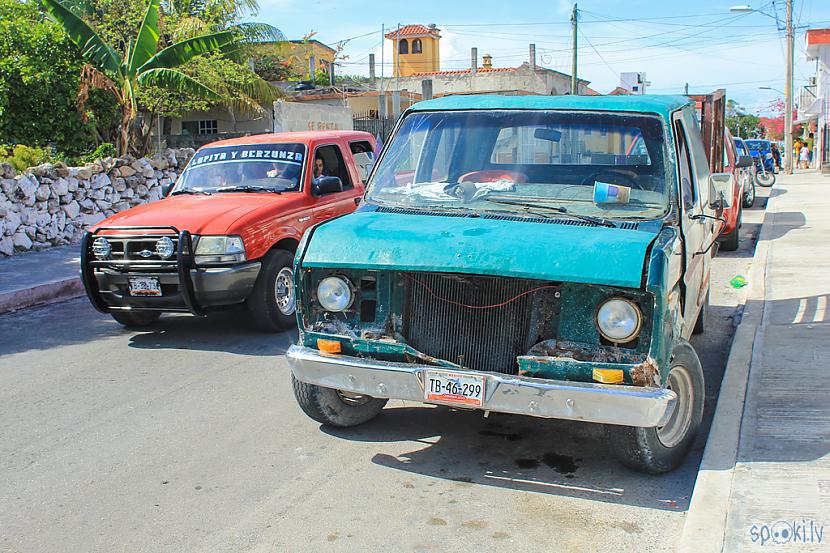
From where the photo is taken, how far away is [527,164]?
559cm

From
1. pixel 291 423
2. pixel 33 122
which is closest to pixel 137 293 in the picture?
pixel 291 423

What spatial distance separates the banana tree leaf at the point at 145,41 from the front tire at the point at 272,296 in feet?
33.9

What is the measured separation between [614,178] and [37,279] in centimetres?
876

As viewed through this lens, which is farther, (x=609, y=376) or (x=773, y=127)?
(x=773, y=127)

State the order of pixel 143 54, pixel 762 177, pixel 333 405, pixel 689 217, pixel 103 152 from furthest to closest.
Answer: pixel 762 177 < pixel 103 152 < pixel 143 54 < pixel 333 405 < pixel 689 217

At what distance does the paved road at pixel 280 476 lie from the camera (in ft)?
13.6

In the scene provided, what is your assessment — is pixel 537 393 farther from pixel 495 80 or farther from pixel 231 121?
pixel 495 80

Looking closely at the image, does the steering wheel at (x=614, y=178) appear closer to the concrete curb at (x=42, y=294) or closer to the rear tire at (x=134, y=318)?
the rear tire at (x=134, y=318)

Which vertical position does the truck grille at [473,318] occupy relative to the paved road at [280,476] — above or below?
above

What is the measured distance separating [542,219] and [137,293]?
15.0 feet

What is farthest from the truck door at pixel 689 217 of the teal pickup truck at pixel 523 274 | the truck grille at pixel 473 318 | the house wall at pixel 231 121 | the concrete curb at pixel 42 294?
the house wall at pixel 231 121

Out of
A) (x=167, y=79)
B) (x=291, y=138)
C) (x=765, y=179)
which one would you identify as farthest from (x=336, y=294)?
(x=765, y=179)

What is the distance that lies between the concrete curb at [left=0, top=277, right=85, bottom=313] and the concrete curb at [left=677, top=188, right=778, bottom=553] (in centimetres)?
817

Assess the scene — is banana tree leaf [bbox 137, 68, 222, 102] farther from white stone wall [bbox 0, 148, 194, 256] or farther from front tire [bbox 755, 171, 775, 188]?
front tire [bbox 755, 171, 775, 188]
